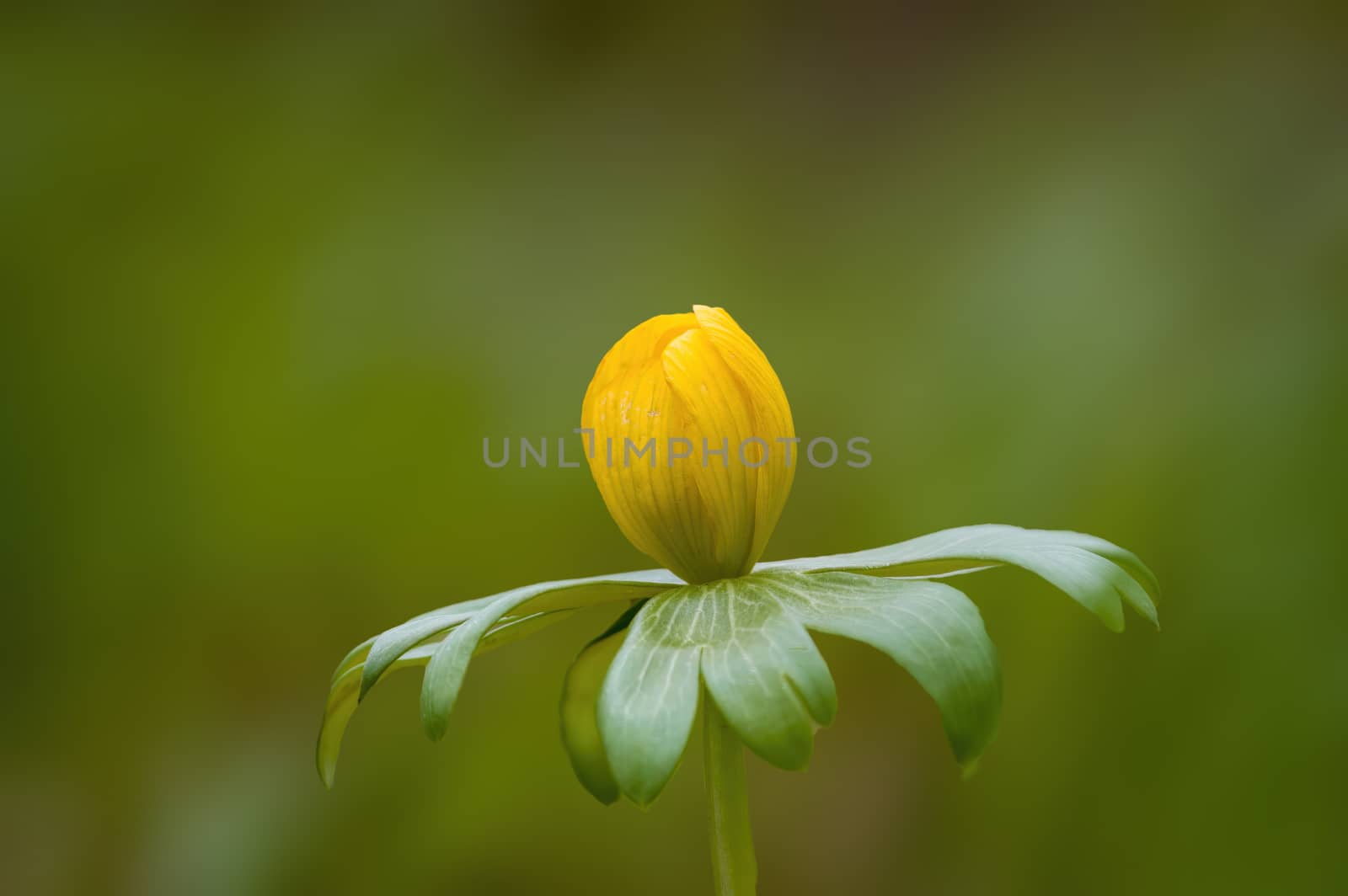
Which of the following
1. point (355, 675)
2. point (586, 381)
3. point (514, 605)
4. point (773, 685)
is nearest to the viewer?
point (773, 685)

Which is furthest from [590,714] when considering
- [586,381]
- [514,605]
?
[586,381]

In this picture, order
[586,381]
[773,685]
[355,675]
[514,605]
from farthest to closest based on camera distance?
[586,381]
[355,675]
[514,605]
[773,685]

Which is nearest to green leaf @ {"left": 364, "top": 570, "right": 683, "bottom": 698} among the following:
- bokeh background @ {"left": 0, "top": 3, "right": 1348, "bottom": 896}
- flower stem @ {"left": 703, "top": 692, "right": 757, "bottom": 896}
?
flower stem @ {"left": 703, "top": 692, "right": 757, "bottom": 896}

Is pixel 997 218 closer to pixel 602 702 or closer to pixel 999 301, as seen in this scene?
pixel 999 301

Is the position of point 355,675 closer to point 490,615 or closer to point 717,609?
point 490,615

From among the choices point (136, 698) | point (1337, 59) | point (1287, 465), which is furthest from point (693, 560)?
point (1337, 59)

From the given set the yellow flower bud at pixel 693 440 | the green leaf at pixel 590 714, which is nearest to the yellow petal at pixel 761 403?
the yellow flower bud at pixel 693 440
